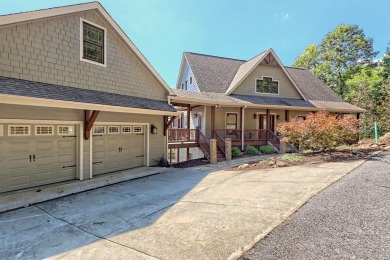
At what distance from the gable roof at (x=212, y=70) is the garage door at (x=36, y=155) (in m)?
10.7

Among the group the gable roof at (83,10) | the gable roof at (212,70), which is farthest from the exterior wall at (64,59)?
the gable roof at (212,70)

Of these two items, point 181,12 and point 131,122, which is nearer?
point 131,122

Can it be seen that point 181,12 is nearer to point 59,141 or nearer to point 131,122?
point 131,122

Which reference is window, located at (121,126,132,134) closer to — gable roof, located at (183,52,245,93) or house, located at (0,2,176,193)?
house, located at (0,2,176,193)

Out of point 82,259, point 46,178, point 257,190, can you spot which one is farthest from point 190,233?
point 46,178

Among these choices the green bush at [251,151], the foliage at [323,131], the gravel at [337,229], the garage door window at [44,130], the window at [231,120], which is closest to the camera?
the gravel at [337,229]

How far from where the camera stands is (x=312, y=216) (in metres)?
4.32

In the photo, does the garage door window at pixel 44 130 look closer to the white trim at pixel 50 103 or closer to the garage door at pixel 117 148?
the white trim at pixel 50 103

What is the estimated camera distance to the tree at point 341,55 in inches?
1278

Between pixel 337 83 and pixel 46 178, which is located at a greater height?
pixel 337 83

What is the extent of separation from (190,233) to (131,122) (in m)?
7.14

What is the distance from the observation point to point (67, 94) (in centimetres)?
734

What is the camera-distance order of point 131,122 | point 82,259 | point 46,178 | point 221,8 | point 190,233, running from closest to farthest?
point 82,259
point 190,233
point 46,178
point 131,122
point 221,8

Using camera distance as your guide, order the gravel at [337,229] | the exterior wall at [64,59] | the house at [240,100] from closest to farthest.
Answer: the gravel at [337,229] → the exterior wall at [64,59] → the house at [240,100]
